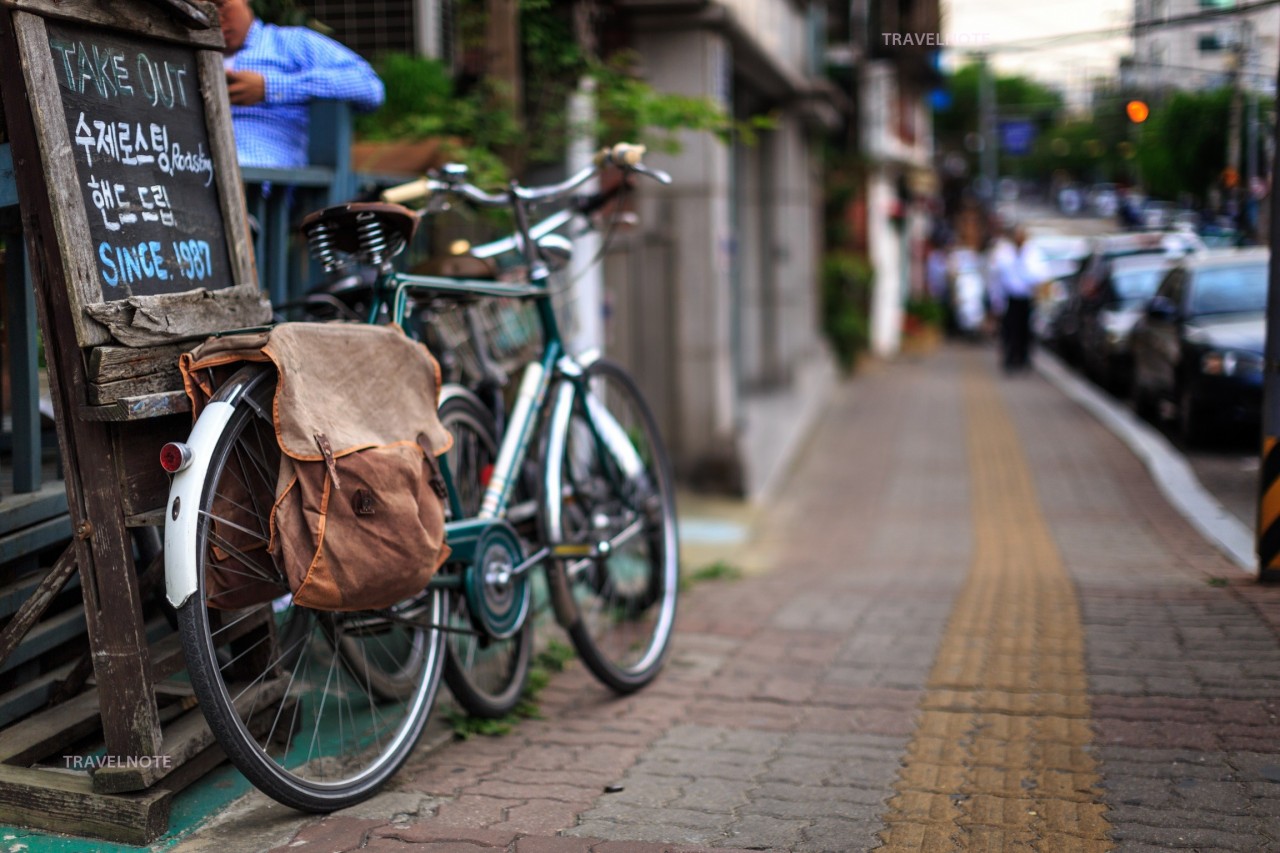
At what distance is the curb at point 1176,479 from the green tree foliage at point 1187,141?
2.16m

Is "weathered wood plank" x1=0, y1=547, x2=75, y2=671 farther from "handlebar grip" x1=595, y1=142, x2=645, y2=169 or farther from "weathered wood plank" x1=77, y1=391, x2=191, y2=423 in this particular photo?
"handlebar grip" x1=595, y1=142, x2=645, y2=169

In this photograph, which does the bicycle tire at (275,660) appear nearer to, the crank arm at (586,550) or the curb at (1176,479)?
the crank arm at (586,550)

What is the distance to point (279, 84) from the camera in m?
4.57

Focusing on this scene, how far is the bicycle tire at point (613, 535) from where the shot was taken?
4.30 m

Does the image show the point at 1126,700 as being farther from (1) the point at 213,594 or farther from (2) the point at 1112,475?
(2) the point at 1112,475

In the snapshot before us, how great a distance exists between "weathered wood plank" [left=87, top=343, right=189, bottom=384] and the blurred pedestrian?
1735 cm

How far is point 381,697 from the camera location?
401 cm

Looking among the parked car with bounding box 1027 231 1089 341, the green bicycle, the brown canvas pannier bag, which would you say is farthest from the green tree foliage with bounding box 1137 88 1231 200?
the parked car with bounding box 1027 231 1089 341

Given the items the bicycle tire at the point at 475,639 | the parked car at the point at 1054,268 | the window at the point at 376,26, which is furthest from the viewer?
the parked car at the point at 1054,268

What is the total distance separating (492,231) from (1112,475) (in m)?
6.34

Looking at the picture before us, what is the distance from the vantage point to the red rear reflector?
294cm

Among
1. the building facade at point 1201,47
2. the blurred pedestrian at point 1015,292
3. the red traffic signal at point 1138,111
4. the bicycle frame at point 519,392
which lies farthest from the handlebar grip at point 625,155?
the blurred pedestrian at point 1015,292

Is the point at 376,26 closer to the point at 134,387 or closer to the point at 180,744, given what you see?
the point at 134,387

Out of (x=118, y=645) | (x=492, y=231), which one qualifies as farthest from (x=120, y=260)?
(x=492, y=231)
